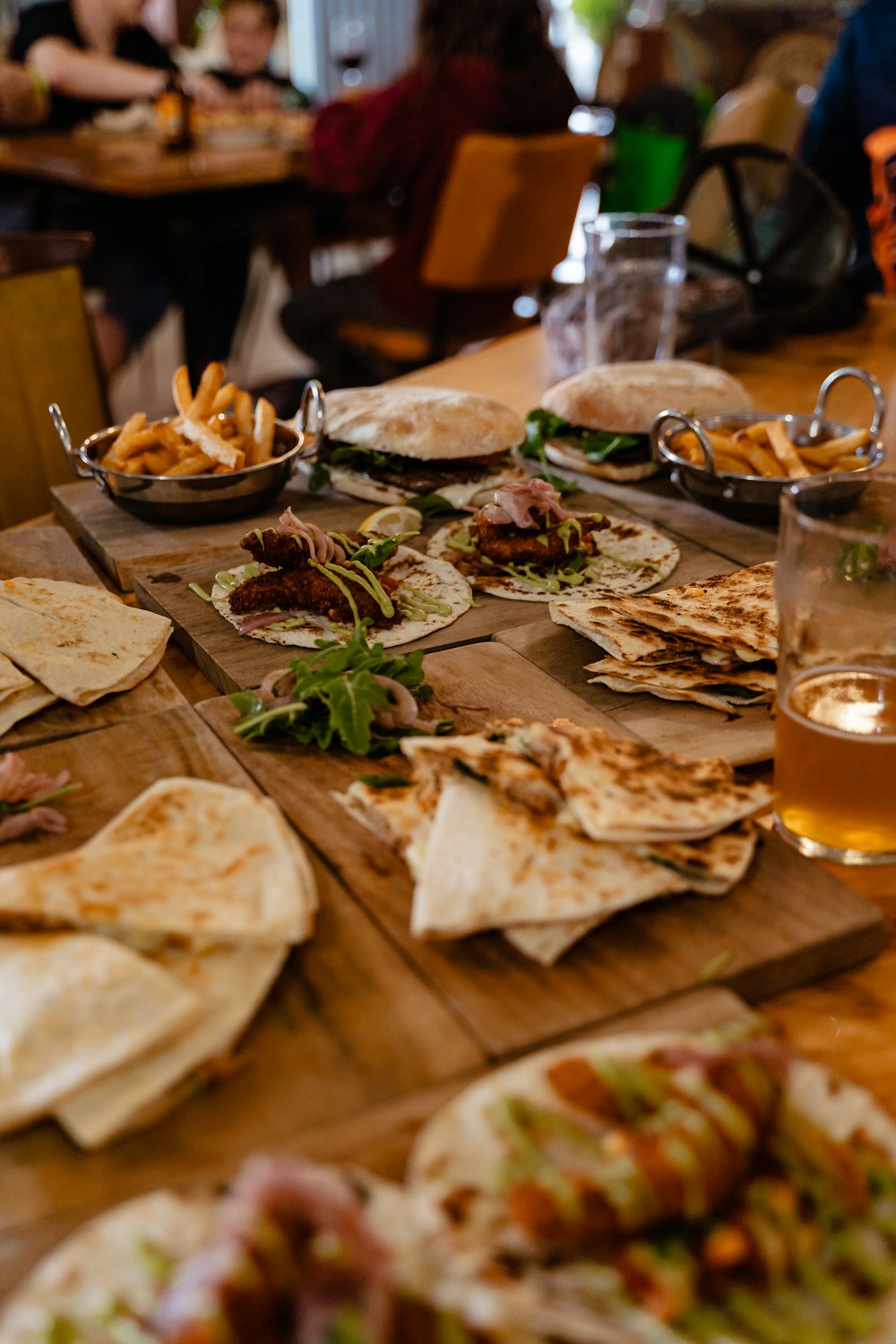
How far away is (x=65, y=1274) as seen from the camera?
2.48 ft

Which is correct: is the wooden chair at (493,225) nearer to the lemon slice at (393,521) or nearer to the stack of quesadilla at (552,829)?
the lemon slice at (393,521)

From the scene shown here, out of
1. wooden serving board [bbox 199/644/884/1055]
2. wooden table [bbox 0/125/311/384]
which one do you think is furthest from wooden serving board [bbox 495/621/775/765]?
wooden table [bbox 0/125/311/384]

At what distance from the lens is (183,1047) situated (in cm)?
94

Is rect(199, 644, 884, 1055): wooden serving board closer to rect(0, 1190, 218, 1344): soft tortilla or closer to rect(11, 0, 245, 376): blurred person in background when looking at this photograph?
rect(0, 1190, 218, 1344): soft tortilla

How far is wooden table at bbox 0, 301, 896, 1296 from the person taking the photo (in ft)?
2.85

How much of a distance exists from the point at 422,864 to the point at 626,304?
2185 mm

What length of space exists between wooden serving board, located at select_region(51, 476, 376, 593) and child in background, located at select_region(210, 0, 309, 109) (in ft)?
18.7

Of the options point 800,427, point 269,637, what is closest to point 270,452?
point 269,637

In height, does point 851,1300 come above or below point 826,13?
below

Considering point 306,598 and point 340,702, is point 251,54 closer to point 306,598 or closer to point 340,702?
Answer: point 306,598

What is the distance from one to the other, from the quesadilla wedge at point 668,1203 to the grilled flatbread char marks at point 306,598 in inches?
40.8

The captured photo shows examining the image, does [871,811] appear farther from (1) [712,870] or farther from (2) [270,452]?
(2) [270,452]

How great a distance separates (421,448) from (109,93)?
5277mm

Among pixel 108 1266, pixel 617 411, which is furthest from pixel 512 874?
pixel 617 411
